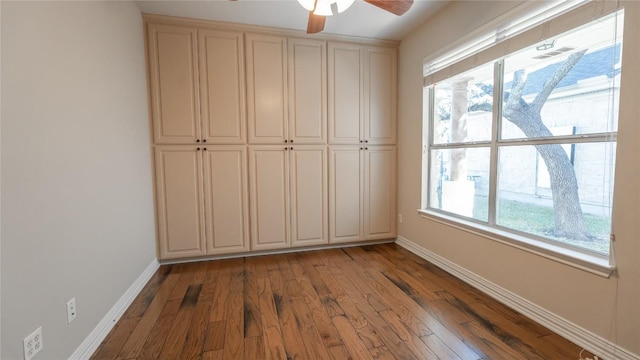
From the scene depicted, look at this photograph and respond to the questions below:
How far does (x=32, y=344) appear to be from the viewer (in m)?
1.13

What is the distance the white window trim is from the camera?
1495 mm

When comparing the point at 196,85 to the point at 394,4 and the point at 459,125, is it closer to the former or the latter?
the point at 394,4

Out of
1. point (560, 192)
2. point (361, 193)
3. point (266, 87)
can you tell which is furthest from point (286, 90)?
point (560, 192)

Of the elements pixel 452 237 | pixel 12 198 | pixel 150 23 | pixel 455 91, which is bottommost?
pixel 452 237

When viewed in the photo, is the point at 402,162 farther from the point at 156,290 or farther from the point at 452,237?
the point at 156,290

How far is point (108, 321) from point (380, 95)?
3237 millimetres

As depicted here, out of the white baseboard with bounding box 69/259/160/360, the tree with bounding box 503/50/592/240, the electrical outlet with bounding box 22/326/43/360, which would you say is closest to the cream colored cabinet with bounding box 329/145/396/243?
the tree with bounding box 503/50/592/240

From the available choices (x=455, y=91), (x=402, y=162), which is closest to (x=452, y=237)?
(x=402, y=162)

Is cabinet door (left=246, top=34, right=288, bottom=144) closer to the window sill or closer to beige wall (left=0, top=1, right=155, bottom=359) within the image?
beige wall (left=0, top=1, right=155, bottom=359)

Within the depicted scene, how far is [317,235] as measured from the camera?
3213mm

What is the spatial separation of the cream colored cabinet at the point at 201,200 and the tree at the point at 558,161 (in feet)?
8.20

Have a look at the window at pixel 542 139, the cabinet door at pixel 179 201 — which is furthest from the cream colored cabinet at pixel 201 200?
the window at pixel 542 139

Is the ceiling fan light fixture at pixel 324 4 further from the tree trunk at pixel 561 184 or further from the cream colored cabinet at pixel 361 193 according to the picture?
the cream colored cabinet at pixel 361 193

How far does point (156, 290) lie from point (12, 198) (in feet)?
4.90
